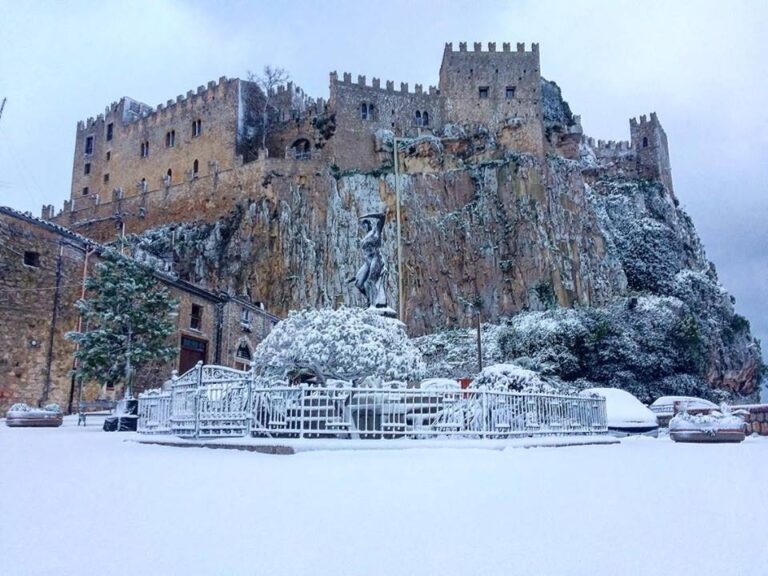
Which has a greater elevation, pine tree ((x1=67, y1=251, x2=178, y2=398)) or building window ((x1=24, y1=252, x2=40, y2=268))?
building window ((x1=24, y1=252, x2=40, y2=268))

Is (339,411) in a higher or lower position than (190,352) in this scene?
lower

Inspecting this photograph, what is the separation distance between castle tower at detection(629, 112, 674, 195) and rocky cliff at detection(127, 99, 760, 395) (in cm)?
1072

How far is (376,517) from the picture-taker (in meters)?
4.95

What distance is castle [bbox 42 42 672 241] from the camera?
47.5 meters

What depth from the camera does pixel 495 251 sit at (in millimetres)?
44812

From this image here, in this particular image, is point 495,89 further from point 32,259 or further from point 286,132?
point 32,259

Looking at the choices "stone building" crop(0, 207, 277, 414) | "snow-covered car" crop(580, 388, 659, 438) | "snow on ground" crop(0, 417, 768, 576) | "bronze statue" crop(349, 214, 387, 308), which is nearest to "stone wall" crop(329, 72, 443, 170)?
"stone building" crop(0, 207, 277, 414)

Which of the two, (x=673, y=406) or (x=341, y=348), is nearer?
(x=341, y=348)

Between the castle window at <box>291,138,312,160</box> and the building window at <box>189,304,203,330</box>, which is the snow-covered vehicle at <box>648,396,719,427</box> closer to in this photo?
the building window at <box>189,304,203,330</box>

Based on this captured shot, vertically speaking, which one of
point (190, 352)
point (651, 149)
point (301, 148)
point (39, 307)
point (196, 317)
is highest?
point (651, 149)

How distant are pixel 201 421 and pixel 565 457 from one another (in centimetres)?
600

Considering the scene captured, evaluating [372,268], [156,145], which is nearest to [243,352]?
[372,268]

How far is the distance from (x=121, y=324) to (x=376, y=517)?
16899mm

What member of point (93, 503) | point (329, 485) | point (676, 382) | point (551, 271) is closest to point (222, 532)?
point (93, 503)
